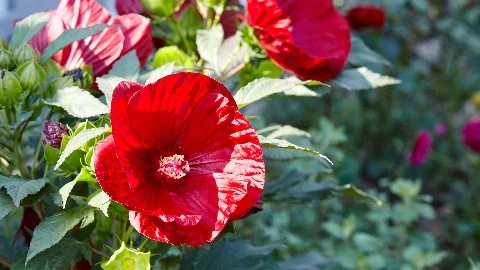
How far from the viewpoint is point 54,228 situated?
0.69 meters

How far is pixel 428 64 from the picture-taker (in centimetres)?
290

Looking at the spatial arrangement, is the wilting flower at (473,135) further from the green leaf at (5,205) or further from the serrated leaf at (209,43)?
the green leaf at (5,205)

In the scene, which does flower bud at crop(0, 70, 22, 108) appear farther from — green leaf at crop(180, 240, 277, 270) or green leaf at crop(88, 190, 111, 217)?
green leaf at crop(180, 240, 277, 270)

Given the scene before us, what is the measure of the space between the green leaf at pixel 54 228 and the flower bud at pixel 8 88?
114mm

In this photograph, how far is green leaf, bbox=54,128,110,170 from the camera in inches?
25.4

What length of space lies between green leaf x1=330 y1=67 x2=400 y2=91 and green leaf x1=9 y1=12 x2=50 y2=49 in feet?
Answer: 1.07

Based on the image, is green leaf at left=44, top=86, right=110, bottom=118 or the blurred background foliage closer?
green leaf at left=44, top=86, right=110, bottom=118

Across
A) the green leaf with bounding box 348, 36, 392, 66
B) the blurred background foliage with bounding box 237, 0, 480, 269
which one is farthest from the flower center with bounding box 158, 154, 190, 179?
the blurred background foliage with bounding box 237, 0, 480, 269

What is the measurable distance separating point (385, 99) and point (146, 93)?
2.21m

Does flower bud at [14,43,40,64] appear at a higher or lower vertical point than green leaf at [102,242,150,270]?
higher

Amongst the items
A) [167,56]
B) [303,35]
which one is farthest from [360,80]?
[167,56]

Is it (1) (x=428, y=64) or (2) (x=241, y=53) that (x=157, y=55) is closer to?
(2) (x=241, y=53)

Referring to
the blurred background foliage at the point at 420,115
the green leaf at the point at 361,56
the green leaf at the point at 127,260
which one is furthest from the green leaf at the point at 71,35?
the blurred background foliage at the point at 420,115

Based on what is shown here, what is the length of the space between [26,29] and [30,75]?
0.10m
